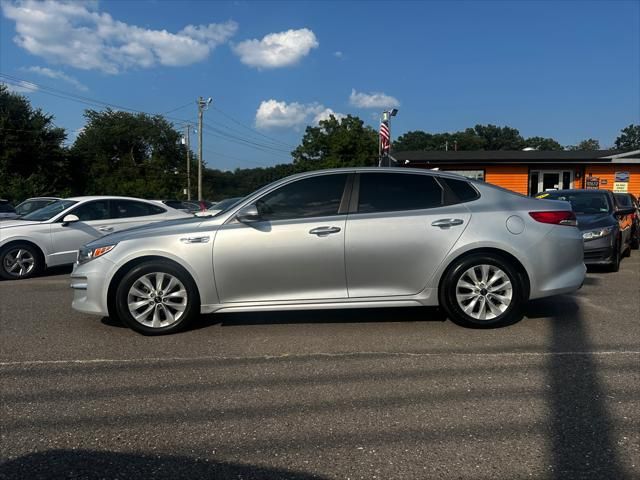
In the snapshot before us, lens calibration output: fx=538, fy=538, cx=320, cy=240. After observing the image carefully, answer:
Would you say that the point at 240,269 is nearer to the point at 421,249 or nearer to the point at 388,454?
the point at 421,249

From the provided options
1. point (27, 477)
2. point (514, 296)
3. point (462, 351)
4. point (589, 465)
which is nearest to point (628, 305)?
point (514, 296)

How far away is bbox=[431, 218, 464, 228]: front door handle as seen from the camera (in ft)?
17.5

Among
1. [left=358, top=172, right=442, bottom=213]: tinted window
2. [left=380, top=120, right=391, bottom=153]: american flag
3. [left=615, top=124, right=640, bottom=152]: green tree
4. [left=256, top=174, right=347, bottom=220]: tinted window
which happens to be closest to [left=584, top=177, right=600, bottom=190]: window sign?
[left=380, top=120, right=391, bottom=153]: american flag

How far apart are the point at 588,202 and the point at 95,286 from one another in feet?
30.7

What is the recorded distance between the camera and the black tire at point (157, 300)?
17.2ft

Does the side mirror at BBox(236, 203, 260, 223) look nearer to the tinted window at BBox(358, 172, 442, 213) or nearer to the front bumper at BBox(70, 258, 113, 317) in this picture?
the tinted window at BBox(358, 172, 442, 213)

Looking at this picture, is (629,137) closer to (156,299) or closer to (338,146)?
(338,146)

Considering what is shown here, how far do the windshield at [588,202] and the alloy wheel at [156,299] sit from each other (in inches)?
315

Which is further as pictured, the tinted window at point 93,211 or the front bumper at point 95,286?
the tinted window at point 93,211

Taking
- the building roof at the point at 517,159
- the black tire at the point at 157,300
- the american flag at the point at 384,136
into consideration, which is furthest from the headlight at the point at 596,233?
the building roof at the point at 517,159

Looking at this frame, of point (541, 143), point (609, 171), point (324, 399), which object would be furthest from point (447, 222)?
point (541, 143)

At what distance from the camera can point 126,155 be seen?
223 feet

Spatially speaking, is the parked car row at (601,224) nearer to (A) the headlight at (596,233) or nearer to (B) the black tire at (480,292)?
(A) the headlight at (596,233)

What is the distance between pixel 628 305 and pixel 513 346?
266 centimetres
